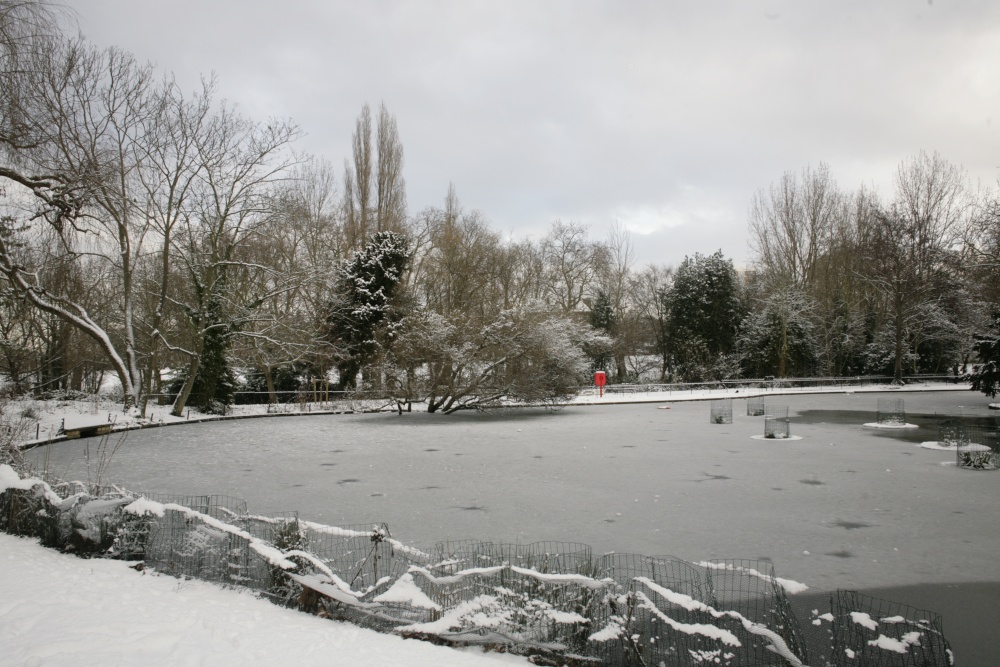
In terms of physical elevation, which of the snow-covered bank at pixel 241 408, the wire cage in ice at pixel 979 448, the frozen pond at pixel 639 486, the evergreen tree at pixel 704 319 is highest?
the evergreen tree at pixel 704 319

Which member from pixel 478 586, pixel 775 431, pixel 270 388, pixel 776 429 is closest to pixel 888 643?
pixel 478 586

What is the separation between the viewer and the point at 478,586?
4598 mm

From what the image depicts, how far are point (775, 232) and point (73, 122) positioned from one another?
1593 inches

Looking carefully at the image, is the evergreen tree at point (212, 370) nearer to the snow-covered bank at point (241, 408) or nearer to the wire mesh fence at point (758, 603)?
the snow-covered bank at point (241, 408)

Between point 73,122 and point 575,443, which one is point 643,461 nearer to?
point 575,443

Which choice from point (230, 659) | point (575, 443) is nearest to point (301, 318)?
point (575, 443)

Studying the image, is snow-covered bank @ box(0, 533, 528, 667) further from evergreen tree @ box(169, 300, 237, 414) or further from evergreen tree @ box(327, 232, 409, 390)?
evergreen tree @ box(327, 232, 409, 390)

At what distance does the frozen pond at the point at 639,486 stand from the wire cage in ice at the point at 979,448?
0.48 metres

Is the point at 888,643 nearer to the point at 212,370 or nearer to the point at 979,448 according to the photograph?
the point at 979,448

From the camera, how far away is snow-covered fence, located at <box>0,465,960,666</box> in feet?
13.1

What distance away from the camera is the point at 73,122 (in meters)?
19.8

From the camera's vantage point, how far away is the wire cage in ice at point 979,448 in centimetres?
1112

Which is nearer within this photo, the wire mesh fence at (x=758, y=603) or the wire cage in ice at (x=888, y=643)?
the wire cage in ice at (x=888, y=643)

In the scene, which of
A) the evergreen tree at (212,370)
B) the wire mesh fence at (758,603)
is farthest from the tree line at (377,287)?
the wire mesh fence at (758,603)
